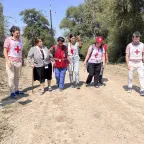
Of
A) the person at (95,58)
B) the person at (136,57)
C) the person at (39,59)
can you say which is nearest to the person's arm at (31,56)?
the person at (39,59)

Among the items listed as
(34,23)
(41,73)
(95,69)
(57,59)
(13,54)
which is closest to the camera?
(13,54)

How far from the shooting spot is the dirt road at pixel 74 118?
5.28m

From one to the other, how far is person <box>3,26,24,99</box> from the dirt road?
2.31 feet

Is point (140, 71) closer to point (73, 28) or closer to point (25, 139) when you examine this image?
point (25, 139)

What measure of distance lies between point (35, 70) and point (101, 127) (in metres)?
4.10

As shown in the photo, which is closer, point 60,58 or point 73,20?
point 60,58

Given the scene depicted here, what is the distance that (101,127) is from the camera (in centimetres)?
578

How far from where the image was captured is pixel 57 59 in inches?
377

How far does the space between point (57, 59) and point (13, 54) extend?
1741 millimetres

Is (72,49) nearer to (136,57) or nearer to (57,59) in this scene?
Result: (57,59)

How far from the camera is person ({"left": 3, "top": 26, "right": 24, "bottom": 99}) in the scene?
26.8ft

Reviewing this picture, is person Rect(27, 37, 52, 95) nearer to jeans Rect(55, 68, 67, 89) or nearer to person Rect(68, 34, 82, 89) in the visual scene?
jeans Rect(55, 68, 67, 89)

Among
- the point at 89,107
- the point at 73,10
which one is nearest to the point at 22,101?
the point at 89,107

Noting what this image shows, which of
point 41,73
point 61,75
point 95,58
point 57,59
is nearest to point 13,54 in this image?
point 41,73
